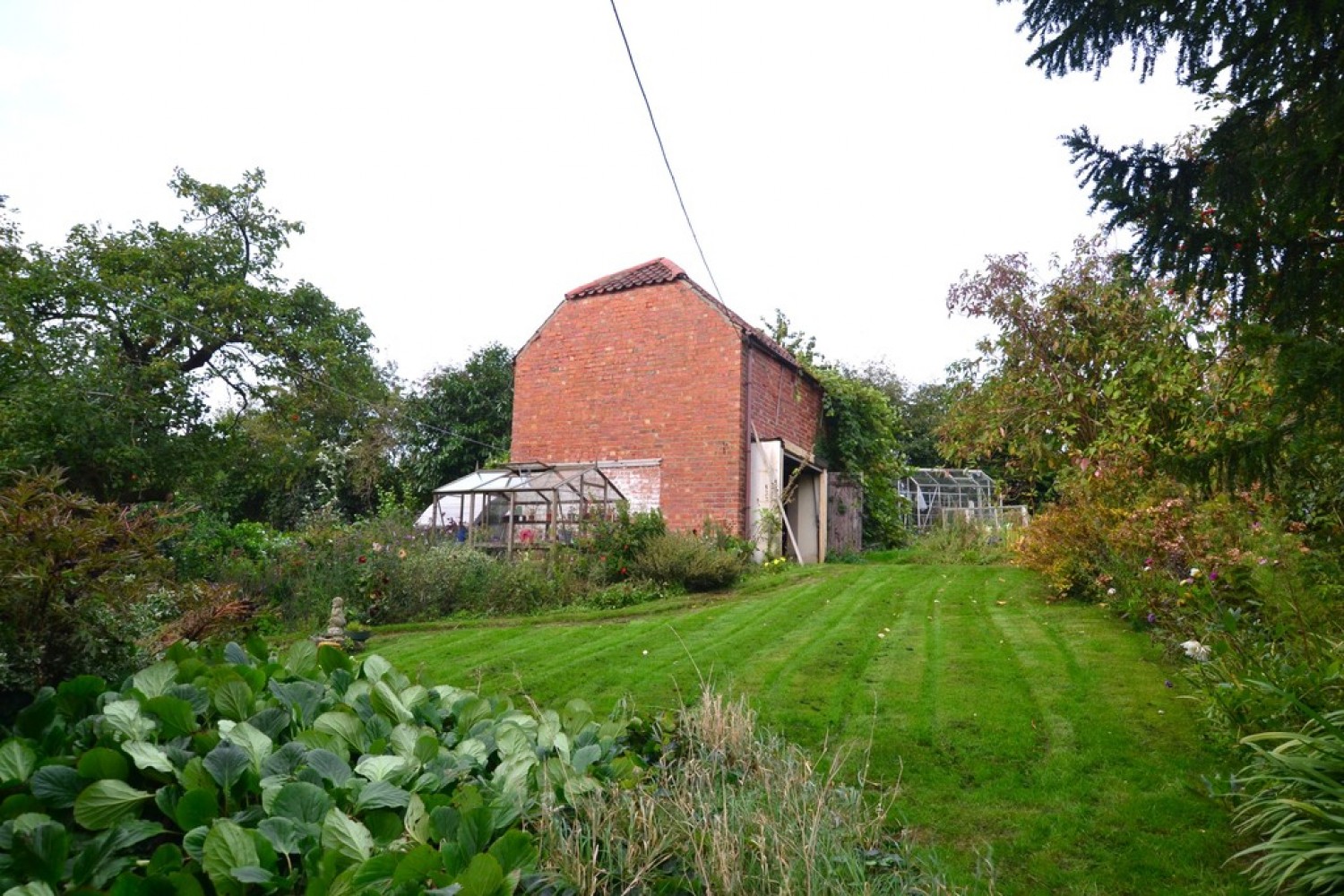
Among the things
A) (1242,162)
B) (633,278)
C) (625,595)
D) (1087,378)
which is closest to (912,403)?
(633,278)

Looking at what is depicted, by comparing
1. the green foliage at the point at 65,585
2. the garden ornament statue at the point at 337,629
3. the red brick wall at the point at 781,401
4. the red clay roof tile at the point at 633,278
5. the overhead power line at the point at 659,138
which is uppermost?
the red clay roof tile at the point at 633,278

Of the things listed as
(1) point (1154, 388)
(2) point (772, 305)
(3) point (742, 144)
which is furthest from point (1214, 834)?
(2) point (772, 305)

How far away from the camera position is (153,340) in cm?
1605

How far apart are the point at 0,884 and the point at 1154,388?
9.06 m

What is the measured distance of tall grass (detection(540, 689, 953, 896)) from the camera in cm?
206

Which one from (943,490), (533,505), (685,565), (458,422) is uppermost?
(458,422)

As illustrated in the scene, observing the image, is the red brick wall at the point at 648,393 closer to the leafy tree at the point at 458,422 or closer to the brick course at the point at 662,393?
the brick course at the point at 662,393

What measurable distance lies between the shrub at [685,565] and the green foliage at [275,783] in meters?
8.33

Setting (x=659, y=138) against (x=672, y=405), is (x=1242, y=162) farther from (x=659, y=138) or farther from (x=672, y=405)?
(x=672, y=405)

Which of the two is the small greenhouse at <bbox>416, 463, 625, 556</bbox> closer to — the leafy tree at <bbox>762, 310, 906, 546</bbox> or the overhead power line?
the overhead power line

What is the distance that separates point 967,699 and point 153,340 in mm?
17000

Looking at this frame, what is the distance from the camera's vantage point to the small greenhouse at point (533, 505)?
12969 millimetres

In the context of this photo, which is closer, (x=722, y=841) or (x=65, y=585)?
(x=722, y=841)

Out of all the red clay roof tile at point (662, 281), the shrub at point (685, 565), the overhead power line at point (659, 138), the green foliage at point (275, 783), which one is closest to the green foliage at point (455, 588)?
the shrub at point (685, 565)
